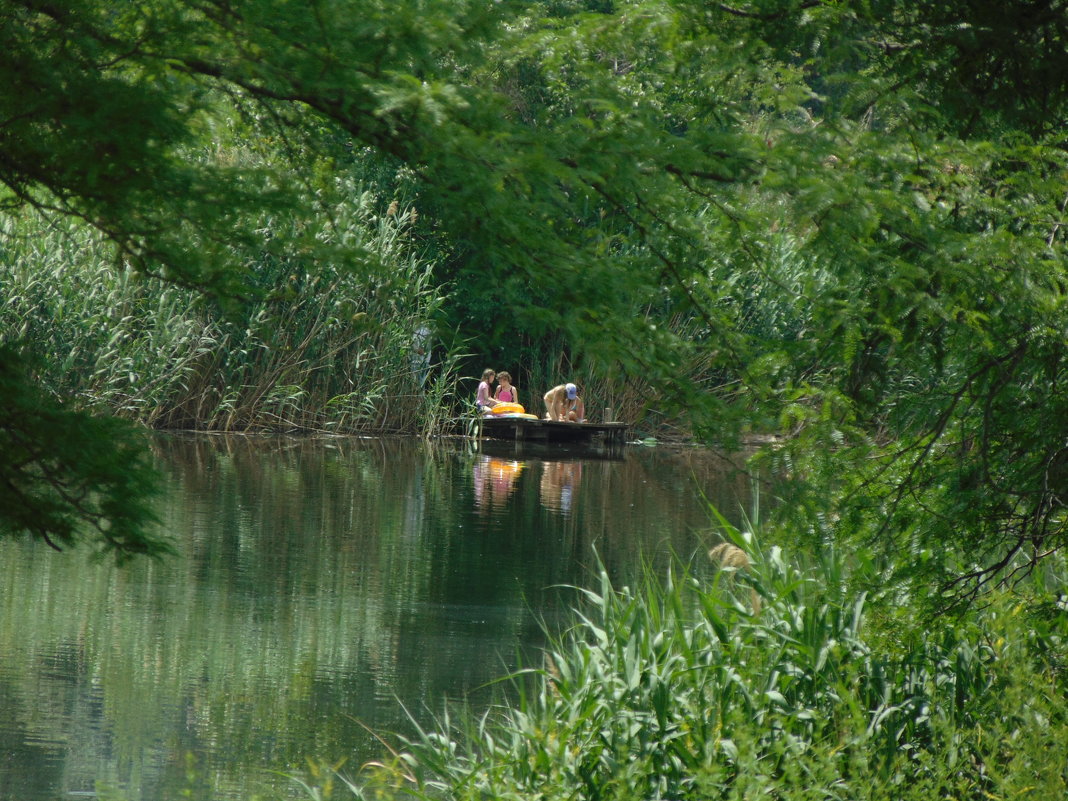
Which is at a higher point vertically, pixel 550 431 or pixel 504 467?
pixel 550 431

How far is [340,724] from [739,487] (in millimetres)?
13060

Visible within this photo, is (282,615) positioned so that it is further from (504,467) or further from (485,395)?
(485,395)

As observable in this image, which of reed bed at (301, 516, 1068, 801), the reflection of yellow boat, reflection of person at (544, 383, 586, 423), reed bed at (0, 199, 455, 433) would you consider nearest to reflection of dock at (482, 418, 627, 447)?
reflection of person at (544, 383, 586, 423)

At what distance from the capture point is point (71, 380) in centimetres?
1906

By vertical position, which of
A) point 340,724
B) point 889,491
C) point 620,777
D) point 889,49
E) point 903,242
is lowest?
point 340,724

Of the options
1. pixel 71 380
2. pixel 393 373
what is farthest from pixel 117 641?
pixel 393 373

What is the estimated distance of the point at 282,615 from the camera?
10438mm

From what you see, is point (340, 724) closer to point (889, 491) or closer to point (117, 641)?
point (117, 641)

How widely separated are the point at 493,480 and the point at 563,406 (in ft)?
19.5

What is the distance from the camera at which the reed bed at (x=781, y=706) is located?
5.30 m


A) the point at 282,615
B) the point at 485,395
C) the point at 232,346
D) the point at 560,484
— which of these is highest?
the point at 232,346

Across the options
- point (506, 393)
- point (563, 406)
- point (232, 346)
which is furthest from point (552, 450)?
point (232, 346)

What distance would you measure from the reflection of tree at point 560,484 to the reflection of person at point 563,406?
7.76 ft

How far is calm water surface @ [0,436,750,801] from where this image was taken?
24.1 feet
